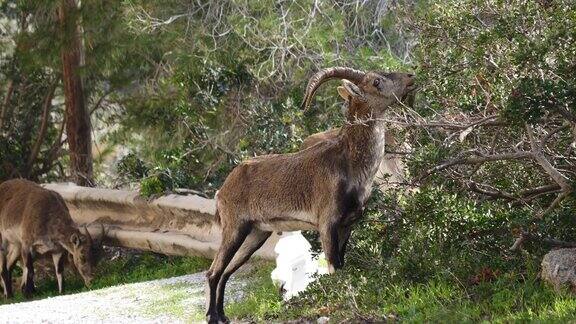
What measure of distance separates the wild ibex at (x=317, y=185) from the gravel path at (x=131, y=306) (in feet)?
2.77

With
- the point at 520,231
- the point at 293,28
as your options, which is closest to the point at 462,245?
the point at 520,231

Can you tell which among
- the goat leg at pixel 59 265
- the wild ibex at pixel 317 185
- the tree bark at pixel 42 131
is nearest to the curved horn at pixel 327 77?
the wild ibex at pixel 317 185

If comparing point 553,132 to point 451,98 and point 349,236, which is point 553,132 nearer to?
point 451,98

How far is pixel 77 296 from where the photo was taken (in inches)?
511

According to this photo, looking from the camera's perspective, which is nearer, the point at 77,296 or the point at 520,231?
the point at 520,231

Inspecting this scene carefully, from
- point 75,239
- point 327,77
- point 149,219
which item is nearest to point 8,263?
point 75,239

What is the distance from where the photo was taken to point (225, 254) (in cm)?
1031

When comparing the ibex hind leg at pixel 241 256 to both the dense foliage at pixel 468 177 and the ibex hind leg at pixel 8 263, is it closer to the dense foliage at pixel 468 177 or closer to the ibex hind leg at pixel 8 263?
the dense foliage at pixel 468 177

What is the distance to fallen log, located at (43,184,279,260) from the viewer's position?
15055mm

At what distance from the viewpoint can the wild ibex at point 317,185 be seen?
9.97 m

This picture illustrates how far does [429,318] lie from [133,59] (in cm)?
1255

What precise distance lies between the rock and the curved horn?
2.37m

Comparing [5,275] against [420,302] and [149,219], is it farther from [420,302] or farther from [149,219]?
[420,302]

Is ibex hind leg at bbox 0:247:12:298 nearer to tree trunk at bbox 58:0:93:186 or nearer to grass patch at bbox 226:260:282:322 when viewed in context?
tree trunk at bbox 58:0:93:186
